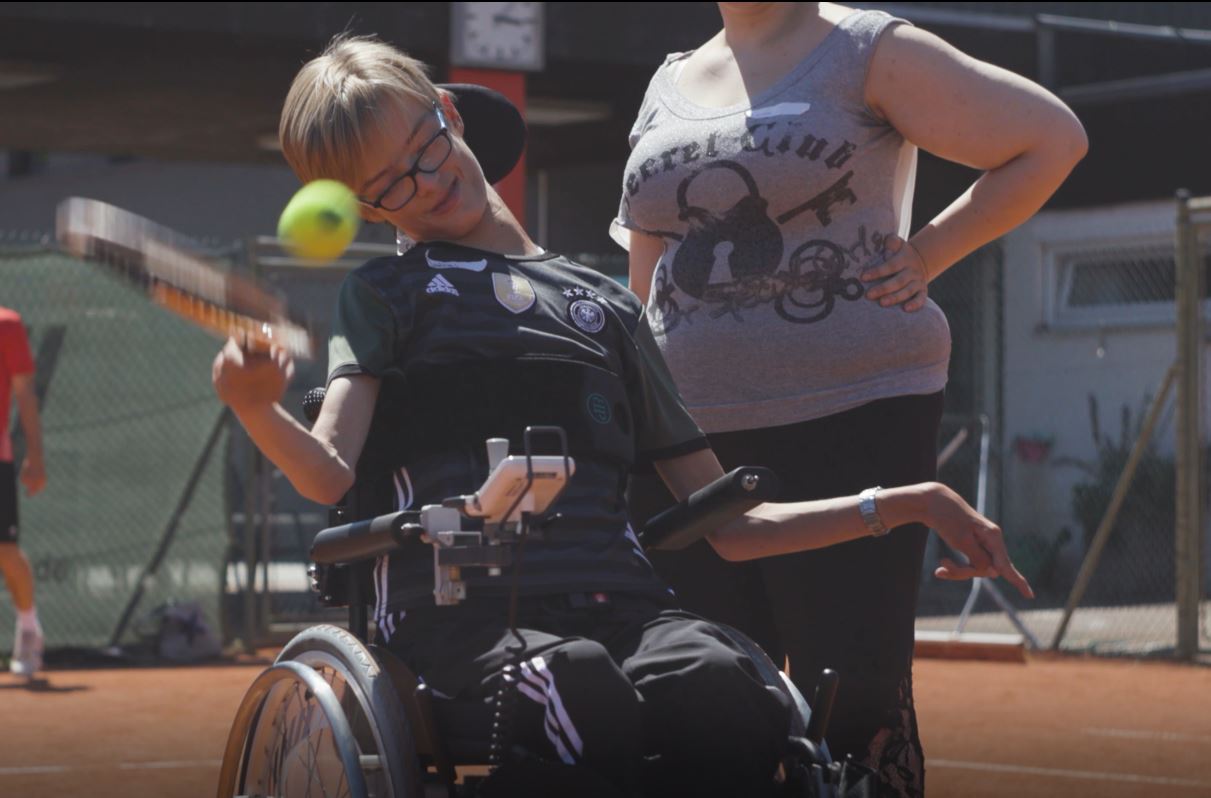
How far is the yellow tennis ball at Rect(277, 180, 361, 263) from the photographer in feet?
8.70

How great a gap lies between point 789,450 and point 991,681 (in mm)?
6304

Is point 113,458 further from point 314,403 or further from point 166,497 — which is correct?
point 314,403

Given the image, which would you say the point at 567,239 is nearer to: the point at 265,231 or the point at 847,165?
the point at 265,231

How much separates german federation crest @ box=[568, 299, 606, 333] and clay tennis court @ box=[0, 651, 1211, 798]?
330 centimetres

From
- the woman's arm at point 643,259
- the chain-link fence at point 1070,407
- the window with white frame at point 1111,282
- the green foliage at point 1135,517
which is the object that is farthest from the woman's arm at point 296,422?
the window with white frame at point 1111,282

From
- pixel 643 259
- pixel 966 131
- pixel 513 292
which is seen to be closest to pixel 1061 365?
pixel 643 259

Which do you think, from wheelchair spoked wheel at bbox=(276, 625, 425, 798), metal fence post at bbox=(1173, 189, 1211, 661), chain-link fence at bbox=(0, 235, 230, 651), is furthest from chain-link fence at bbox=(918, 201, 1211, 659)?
wheelchair spoked wheel at bbox=(276, 625, 425, 798)

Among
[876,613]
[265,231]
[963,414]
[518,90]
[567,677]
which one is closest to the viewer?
[567,677]

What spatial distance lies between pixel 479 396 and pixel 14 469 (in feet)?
22.8

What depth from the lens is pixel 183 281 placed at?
97.2 inches

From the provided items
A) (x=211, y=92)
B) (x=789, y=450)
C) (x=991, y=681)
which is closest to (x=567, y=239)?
(x=211, y=92)

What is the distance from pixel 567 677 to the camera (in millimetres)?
2508

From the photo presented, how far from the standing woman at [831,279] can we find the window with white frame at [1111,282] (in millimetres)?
11243

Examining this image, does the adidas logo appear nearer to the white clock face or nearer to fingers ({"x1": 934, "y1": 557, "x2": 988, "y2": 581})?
fingers ({"x1": 934, "y1": 557, "x2": 988, "y2": 581})
